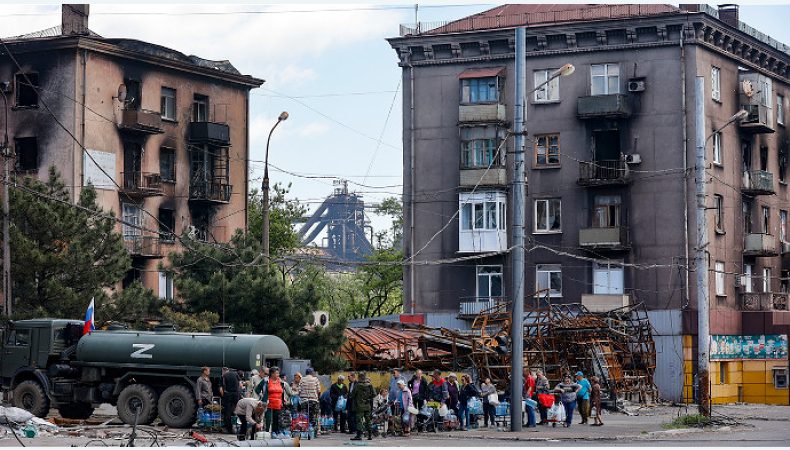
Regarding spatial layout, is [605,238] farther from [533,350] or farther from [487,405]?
[487,405]

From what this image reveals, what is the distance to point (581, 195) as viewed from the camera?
205 ft

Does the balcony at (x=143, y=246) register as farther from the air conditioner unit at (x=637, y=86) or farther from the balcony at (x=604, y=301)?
the air conditioner unit at (x=637, y=86)

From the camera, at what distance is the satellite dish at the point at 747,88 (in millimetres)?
63500

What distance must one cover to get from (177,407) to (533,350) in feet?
55.1

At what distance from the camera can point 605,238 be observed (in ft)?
200

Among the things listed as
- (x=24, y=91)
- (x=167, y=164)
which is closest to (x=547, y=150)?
(x=167, y=164)

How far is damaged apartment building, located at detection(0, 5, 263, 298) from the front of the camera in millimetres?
60938

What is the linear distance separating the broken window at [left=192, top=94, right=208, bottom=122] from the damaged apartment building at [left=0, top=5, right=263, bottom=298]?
0.05 meters

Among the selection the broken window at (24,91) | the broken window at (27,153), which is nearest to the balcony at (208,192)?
the broken window at (27,153)

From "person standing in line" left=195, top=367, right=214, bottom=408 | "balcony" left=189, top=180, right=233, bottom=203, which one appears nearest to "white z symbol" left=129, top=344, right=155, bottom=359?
"person standing in line" left=195, top=367, right=214, bottom=408

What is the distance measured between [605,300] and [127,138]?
77.6 feet

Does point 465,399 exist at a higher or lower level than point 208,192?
lower

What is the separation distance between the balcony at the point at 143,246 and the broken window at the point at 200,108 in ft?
25.9

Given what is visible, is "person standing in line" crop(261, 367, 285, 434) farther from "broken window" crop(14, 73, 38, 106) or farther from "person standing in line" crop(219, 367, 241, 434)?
"broken window" crop(14, 73, 38, 106)
